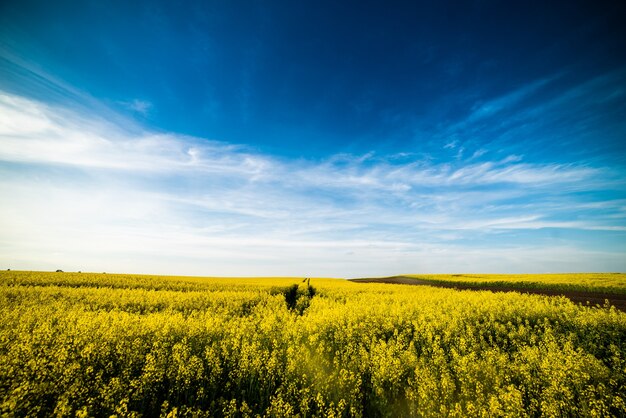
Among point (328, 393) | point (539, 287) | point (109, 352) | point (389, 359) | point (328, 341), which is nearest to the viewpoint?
point (328, 393)

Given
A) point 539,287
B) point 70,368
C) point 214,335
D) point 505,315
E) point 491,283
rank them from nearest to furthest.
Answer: point 70,368 < point 214,335 < point 505,315 < point 539,287 < point 491,283

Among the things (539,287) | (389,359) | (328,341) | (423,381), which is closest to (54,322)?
(328,341)

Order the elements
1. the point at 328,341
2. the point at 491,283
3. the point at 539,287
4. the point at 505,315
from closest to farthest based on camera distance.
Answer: the point at 328,341 → the point at 505,315 → the point at 539,287 → the point at 491,283

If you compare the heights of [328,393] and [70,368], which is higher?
[70,368]

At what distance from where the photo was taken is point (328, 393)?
5742mm

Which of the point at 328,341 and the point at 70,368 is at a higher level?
the point at 70,368

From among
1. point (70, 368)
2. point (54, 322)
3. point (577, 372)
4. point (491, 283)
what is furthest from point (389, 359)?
point (491, 283)

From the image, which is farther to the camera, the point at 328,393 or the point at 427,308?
the point at 427,308

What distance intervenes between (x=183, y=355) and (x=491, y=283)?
158 feet

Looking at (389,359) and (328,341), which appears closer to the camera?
(389,359)

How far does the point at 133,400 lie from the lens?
5.27 m

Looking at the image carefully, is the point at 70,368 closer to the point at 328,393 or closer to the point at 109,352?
the point at 109,352

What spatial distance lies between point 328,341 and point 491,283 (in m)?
42.9

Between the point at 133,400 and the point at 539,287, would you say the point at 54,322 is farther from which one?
the point at 539,287
